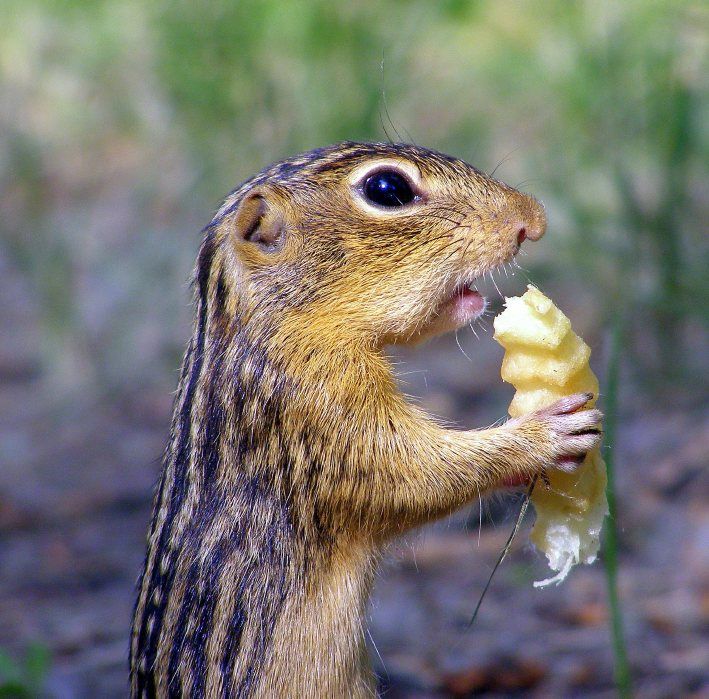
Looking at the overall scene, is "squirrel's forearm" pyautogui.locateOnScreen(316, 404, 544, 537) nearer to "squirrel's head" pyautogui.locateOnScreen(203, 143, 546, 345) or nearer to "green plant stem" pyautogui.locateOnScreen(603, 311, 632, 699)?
"green plant stem" pyautogui.locateOnScreen(603, 311, 632, 699)

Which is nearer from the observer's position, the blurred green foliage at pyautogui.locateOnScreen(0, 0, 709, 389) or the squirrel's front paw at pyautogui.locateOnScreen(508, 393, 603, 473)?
the squirrel's front paw at pyautogui.locateOnScreen(508, 393, 603, 473)

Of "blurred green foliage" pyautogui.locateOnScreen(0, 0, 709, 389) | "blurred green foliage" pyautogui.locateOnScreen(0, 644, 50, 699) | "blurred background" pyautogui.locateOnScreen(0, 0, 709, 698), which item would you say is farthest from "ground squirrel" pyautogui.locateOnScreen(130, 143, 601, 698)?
"blurred green foliage" pyautogui.locateOnScreen(0, 0, 709, 389)

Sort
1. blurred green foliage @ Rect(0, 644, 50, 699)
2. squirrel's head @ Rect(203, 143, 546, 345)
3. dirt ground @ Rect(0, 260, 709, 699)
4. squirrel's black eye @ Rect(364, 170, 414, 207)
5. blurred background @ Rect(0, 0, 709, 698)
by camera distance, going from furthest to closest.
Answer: blurred background @ Rect(0, 0, 709, 698) < dirt ground @ Rect(0, 260, 709, 699) < blurred green foliage @ Rect(0, 644, 50, 699) < squirrel's black eye @ Rect(364, 170, 414, 207) < squirrel's head @ Rect(203, 143, 546, 345)

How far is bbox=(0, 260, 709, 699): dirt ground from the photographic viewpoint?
3639 millimetres

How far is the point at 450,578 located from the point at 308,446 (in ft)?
6.74

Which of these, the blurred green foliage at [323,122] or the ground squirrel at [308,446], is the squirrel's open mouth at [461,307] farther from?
the blurred green foliage at [323,122]

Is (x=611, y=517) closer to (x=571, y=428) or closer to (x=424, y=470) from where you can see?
(x=571, y=428)

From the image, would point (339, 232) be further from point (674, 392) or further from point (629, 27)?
point (629, 27)

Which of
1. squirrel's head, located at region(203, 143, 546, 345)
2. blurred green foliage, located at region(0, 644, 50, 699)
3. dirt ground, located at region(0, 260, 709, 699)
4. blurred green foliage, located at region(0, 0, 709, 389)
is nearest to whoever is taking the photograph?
squirrel's head, located at region(203, 143, 546, 345)

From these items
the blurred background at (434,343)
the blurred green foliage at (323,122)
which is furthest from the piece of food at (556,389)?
the blurred green foliage at (323,122)

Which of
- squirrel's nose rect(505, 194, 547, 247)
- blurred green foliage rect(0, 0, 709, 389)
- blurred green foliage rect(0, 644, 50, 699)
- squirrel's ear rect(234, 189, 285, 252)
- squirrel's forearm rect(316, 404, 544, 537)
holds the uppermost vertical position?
blurred green foliage rect(0, 0, 709, 389)

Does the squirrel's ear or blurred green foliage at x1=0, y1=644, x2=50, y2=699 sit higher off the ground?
the squirrel's ear

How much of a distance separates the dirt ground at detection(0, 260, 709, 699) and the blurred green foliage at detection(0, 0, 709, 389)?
65cm

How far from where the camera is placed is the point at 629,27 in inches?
224
